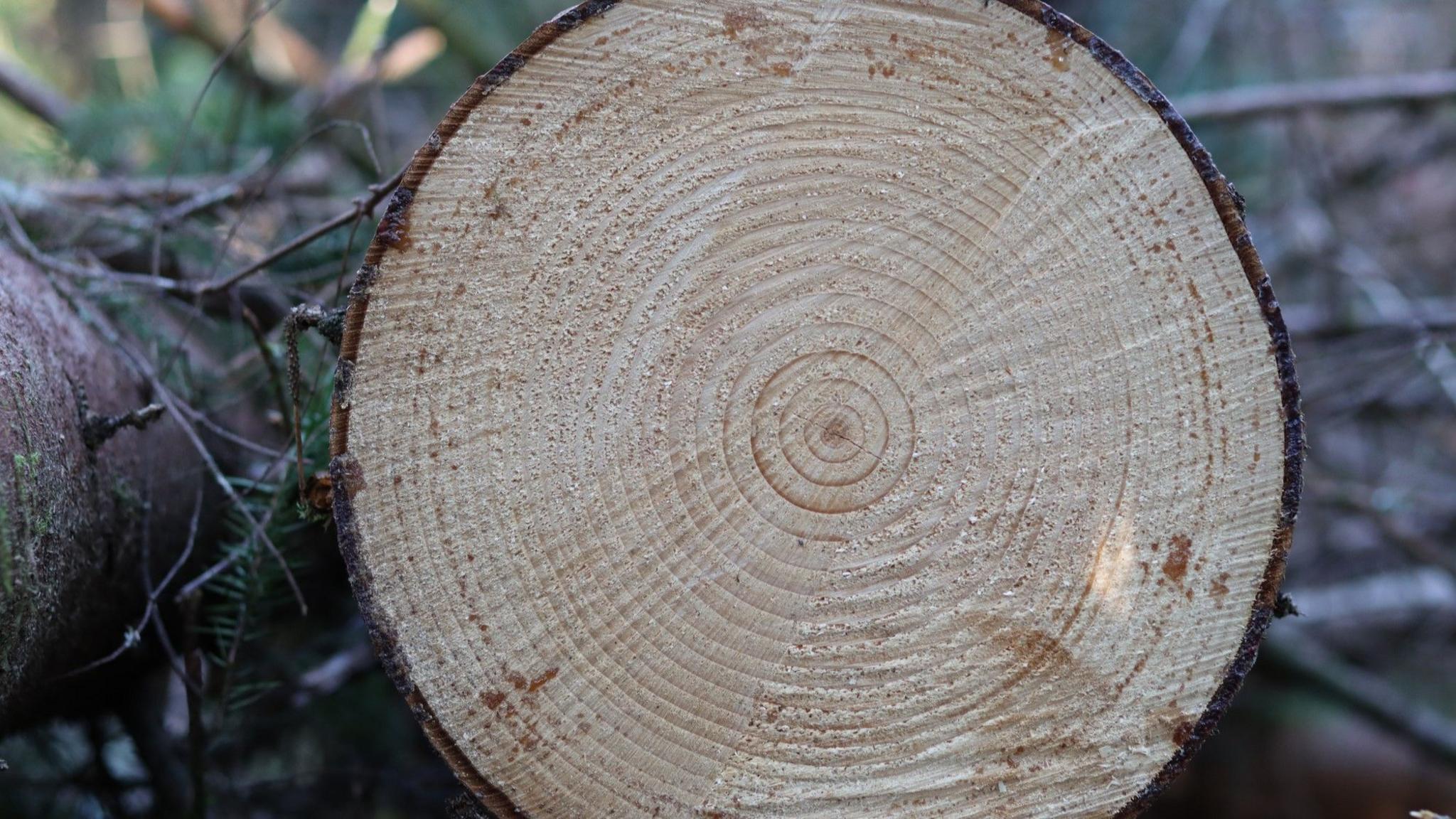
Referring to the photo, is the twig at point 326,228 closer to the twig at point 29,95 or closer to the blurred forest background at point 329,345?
the blurred forest background at point 329,345

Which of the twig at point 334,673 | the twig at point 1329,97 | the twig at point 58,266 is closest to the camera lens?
the twig at point 58,266

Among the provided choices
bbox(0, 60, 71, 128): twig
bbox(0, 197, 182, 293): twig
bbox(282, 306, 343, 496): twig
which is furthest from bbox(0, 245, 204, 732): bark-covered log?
bbox(0, 60, 71, 128): twig

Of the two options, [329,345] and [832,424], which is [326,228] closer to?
[329,345]

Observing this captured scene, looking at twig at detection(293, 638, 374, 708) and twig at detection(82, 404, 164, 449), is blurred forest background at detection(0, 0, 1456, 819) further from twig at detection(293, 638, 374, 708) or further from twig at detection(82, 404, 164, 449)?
twig at detection(82, 404, 164, 449)

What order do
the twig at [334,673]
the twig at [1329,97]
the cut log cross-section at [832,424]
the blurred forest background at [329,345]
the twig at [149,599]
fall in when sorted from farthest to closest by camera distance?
the twig at [1329,97] < the twig at [334,673] < the blurred forest background at [329,345] < the twig at [149,599] < the cut log cross-section at [832,424]

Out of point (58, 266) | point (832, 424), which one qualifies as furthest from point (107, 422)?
point (832, 424)

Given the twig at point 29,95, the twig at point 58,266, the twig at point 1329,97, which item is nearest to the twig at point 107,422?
the twig at point 58,266

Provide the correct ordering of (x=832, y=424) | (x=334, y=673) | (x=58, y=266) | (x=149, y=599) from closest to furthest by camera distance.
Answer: (x=832, y=424) < (x=149, y=599) < (x=58, y=266) < (x=334, y=673)

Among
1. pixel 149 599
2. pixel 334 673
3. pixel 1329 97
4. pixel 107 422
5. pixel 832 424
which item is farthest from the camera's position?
pixel 1329 97
